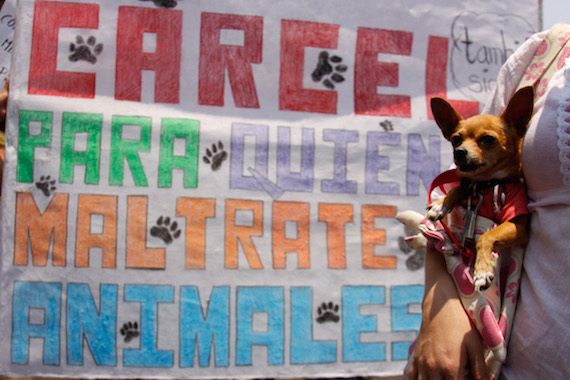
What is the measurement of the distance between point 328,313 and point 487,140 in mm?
998

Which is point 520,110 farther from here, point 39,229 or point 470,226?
point 39,229

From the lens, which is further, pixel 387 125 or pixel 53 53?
pixel 387 125

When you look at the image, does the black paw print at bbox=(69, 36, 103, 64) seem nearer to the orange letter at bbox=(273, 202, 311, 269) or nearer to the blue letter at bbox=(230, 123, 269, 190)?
the blue letter at bbox=(230, 123, 269, 190)

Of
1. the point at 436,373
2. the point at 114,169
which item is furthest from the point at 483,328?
the point at 114,169

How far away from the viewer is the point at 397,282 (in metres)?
1.70

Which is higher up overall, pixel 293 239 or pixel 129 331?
pixel 293 239

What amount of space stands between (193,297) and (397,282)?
713mm

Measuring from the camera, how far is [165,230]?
161 centimetres

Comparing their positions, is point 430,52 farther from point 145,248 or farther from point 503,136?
point 145,248

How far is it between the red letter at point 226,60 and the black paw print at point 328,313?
0.74m

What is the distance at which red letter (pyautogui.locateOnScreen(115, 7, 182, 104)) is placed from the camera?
163cm

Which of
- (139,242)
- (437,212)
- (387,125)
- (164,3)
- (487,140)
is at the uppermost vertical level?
(164,3)

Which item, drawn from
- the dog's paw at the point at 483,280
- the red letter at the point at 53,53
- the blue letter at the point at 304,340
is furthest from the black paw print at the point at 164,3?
the dog's paw at the point at 483,280

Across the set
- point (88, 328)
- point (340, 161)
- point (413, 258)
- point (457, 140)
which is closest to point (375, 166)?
point (340, 161)
